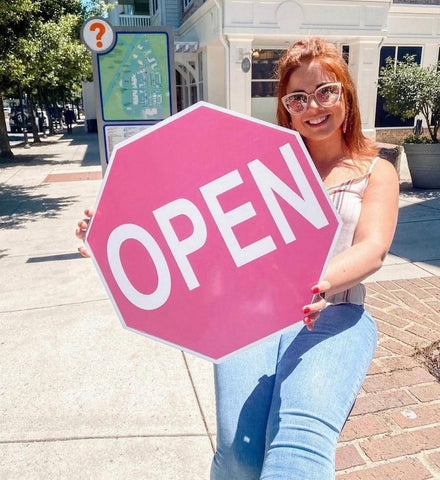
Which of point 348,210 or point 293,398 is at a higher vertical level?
point 348,210

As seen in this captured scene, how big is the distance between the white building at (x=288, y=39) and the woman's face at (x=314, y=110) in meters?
10.9

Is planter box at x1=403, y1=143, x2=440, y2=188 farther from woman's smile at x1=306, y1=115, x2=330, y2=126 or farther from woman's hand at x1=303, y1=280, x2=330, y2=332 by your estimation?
woman's hand at x1=303, y1=280, x2=330, y2=332

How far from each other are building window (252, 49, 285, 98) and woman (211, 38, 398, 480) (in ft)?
45.3

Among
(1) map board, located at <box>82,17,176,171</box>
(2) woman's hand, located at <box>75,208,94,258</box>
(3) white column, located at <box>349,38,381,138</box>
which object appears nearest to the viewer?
(2) woman's hand, located at <box>75,208,94,258</box>

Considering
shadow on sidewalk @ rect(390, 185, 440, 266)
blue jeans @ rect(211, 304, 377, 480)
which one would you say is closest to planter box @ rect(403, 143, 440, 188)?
shadow on sidewalk @ rect(390, 185, 440, 266)

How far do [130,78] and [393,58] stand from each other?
1255cm

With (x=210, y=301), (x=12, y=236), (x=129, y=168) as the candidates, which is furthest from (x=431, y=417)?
(x=12, y=236)

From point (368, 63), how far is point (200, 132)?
14.1 m

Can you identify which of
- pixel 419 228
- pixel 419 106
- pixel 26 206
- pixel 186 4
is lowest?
pixel 26 206

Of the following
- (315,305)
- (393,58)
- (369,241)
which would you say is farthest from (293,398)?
(393,58)

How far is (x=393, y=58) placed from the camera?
586 inches

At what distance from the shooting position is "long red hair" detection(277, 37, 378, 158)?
163 centimetres

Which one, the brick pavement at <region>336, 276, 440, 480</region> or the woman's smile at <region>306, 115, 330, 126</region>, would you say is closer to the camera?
the woman's smile at <region>306, 115, 330, 126</region>

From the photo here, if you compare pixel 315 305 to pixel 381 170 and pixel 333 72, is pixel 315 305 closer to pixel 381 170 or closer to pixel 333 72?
pixel 381 170
